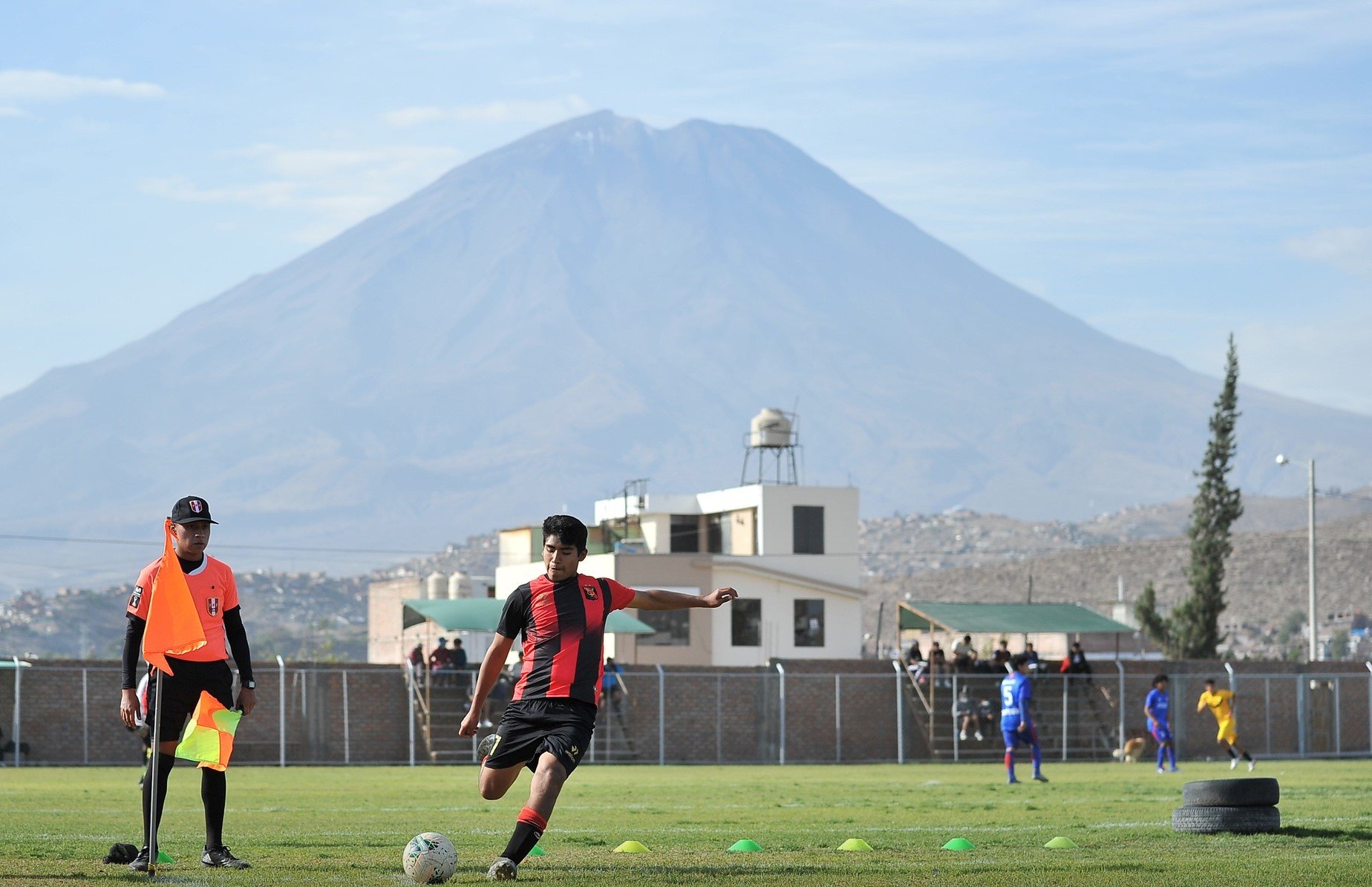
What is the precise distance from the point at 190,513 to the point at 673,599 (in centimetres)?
277

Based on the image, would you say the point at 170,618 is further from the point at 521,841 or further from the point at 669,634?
the point at 669,634

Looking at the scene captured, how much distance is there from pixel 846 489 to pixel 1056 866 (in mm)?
61649

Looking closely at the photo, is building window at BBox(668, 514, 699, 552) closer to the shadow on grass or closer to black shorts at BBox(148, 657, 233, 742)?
the shadow on grass

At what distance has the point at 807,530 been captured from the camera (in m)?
72.5

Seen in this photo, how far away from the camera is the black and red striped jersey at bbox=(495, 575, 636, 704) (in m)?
10.6

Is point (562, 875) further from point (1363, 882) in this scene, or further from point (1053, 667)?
point (1053, 667)

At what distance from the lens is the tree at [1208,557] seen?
74.2 meters

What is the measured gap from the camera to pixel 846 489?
241 ft

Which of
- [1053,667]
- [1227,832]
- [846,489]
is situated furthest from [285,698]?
[846,489]

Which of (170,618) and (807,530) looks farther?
(807,530)

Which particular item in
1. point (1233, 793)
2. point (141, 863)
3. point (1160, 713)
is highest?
point (141, 863)

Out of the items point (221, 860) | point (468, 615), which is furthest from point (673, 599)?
point (468, 615)

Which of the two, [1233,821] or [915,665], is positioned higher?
[1233,821]

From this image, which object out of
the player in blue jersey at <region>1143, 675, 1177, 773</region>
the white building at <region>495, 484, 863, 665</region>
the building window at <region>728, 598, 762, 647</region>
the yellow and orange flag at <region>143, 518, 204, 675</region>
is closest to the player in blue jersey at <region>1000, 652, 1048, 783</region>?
the player in blue jersey at <region>1143, 675, 1177, 773</region>
